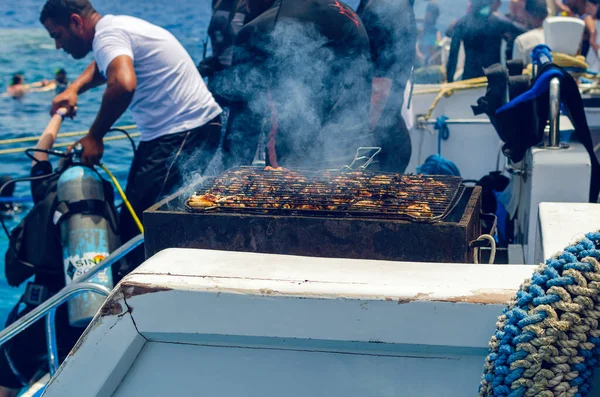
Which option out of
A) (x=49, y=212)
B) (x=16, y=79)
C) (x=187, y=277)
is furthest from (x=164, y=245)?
(x=16, y=79)

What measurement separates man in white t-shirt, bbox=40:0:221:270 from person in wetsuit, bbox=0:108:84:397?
17.3 inches

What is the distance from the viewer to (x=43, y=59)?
2902cm

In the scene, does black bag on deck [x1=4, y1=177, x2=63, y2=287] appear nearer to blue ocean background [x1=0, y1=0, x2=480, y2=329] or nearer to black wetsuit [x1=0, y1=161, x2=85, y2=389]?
black wetsuit [x1=0, y1=161, x2=85, y2=389]

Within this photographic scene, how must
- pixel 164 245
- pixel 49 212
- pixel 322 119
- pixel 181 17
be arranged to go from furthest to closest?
1. pixel 181 17
2. pixel 322 119
3. pixel 49 212
4. pixel 164 245

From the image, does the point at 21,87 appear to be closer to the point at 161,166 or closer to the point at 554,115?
the point at 161,166

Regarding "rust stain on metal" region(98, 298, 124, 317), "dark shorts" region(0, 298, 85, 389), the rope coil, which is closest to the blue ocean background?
"dark shorts" region(0, 298, 85, 389)

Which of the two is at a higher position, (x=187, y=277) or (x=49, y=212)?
(x=187, y=277)

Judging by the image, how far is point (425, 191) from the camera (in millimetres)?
2934

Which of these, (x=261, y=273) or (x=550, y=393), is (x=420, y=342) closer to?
(x=550, y=393)

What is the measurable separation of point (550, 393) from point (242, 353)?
699 millimetres

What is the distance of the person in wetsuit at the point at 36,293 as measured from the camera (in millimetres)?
4051

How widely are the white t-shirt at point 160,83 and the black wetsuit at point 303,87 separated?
0.28 meters

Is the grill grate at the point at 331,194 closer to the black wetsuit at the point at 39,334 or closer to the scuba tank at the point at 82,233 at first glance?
the scuba tank at the point at 82,233

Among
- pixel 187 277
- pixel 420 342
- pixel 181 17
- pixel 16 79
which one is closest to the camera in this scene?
pixel 420 342
